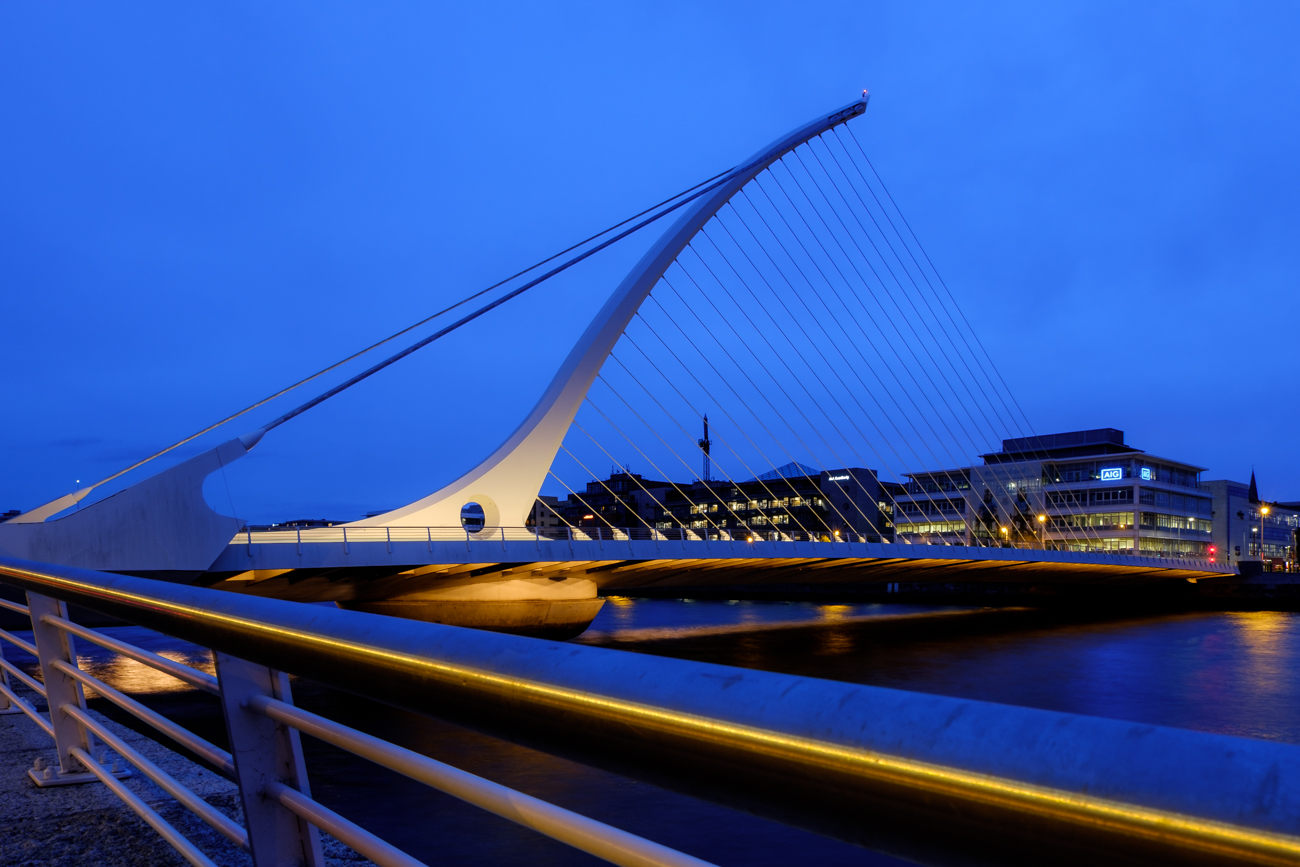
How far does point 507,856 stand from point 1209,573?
173ft

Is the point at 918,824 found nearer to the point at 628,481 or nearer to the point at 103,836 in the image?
the point at 103,836

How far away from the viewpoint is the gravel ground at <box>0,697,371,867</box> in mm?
2650

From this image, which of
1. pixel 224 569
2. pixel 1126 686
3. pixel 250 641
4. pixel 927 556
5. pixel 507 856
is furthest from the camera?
pixel 927 556

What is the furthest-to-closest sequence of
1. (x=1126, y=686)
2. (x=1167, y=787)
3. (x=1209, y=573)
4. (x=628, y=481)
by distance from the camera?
(x=628, y=481), (x=1209, y=573), (x=1126, y=686), (x=1167, y=787)

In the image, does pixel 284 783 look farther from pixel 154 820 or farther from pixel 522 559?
pixel 522 559

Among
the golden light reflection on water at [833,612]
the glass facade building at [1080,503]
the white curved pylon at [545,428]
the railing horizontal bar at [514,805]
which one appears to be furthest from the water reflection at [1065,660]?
the glass facade building at [1080,503]

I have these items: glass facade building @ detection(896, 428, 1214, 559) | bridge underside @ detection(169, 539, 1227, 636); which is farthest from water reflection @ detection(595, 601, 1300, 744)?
glass facade building @ detection(896, 428, 1214, 559)

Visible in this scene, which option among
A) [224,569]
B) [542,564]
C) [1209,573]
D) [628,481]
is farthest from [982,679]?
[628,481]

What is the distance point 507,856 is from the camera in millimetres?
9484

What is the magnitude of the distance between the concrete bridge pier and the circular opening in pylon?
4.74 ft

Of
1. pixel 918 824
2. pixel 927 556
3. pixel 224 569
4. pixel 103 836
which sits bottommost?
pixel 927 556

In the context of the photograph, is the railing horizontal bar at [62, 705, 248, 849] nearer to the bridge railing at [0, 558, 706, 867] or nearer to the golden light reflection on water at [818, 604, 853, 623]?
the bridge railing at [0, 558, 706, 867]

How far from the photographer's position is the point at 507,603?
26719mm

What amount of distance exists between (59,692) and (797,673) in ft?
15.1
